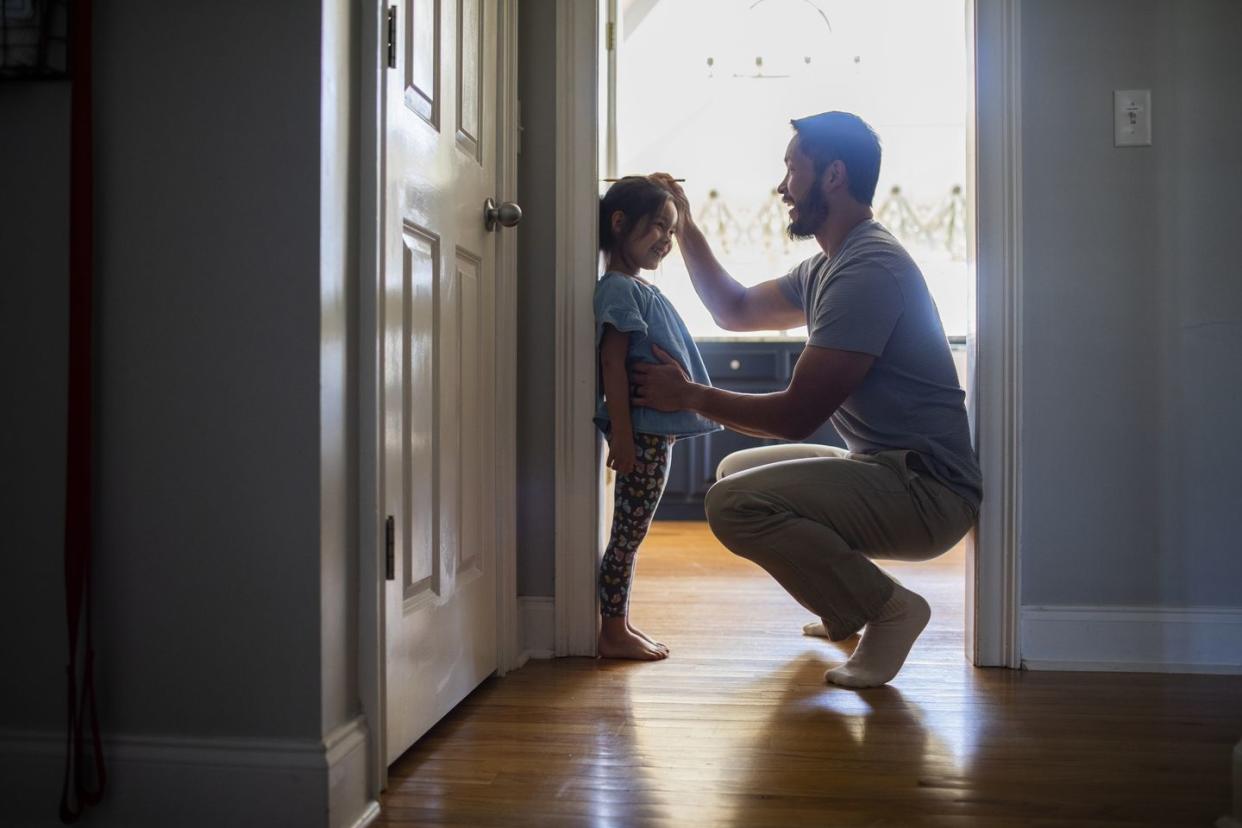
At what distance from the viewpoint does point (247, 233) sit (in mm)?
1289

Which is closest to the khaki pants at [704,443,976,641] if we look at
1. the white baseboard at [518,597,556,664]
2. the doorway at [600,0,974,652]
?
the white baseboard at [518,597,556,664]

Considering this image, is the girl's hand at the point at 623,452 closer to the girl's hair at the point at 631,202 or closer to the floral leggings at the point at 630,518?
the floral leggings at the point at 630,518

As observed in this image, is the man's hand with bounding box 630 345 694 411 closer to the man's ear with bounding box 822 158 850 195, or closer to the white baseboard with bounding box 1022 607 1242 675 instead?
the man's ear with bounding box 822 158 850 195

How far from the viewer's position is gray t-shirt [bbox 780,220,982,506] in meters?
2.04

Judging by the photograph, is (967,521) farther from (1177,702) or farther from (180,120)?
(180,120)

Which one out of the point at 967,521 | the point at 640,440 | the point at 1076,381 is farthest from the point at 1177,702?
the point at 640,440

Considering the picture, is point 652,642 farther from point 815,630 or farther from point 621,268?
point 621,268

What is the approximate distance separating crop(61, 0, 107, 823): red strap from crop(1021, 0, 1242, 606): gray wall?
1.73 m

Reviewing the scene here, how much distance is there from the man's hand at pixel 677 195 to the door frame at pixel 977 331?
0.16 m

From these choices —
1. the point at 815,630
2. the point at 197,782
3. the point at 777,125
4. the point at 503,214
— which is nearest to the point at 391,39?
the point at 503,214

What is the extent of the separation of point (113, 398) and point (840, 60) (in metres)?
5.07

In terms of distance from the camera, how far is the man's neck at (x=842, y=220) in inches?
87.6

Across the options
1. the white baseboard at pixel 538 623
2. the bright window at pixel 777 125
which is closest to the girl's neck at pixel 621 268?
the white baseboard at pixel 538 623

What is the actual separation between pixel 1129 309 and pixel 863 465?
0.66m
